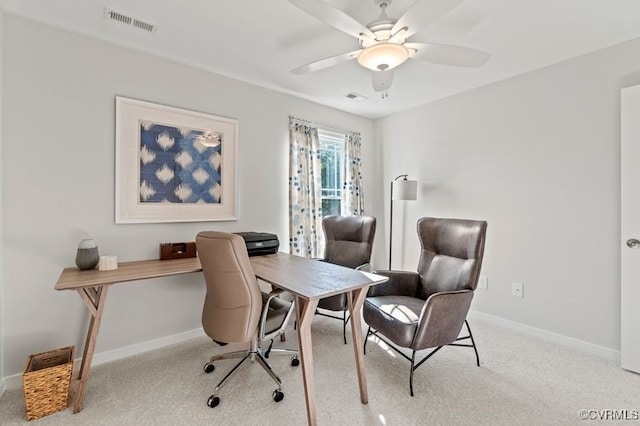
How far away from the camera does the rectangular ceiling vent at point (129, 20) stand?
1946 millimetres

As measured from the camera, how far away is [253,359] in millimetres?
2189

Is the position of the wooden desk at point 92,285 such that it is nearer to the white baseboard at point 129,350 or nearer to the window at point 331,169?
the white baseboard at point 129,350

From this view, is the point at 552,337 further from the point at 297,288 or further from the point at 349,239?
the point at 297,288

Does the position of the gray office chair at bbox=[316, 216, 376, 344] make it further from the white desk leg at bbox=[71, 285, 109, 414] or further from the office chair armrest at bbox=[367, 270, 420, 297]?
the white desk leg at bbox=[71, 285, 109, 414]

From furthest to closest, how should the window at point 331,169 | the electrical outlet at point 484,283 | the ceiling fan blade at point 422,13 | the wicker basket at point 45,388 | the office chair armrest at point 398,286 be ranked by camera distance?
1. the window at point 331,169
2. the electrical outlet at point 484,283
3. the office chair armrest at point 398,286
4. the wicker basket at point 45,388
5. the ceiling fan blade at point 422,13

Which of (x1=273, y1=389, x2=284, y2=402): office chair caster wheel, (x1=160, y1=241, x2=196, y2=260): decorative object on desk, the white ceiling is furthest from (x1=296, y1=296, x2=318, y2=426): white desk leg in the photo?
the white ceiling

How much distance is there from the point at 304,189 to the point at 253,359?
1859 millimetres

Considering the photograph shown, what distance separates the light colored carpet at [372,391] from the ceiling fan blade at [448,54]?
7.03 feet

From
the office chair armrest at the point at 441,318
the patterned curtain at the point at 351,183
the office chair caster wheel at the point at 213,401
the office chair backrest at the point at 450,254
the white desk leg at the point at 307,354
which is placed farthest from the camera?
the patterned curtain at the point at 351,183

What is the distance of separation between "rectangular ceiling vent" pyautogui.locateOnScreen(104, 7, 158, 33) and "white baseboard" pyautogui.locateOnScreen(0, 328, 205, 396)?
2.42 meters

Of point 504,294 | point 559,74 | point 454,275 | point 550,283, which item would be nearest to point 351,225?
point 454,275

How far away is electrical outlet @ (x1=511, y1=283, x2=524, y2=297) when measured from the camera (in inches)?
114

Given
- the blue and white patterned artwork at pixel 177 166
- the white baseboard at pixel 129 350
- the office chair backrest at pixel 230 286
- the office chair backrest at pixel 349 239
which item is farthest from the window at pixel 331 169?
the office chair backrest at pixel 230 286

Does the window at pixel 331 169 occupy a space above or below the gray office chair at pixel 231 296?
above
